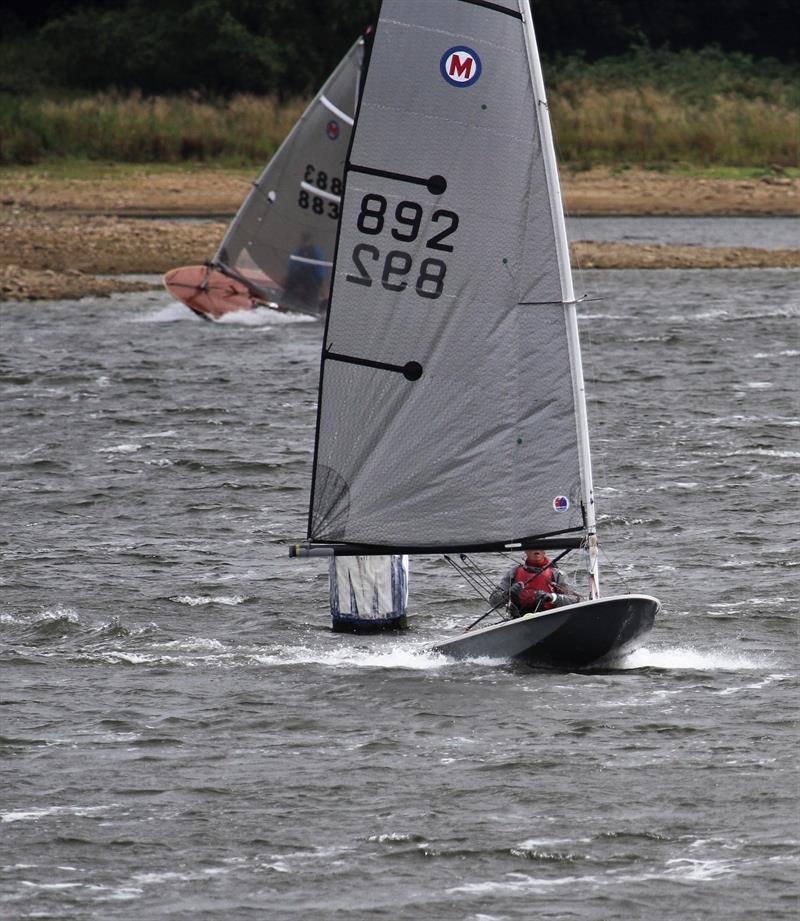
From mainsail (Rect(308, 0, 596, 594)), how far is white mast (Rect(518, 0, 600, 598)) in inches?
0.9

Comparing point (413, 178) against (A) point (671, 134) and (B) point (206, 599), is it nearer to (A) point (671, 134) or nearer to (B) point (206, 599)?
(B) point (206, 599)

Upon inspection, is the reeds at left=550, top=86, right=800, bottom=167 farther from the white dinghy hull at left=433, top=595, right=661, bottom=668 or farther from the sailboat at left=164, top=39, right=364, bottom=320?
the white dinghy hull at left=433, top=595, right=661, bottom=668

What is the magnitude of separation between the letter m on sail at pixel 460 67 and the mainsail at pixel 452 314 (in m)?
0.01

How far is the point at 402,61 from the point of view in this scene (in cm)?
2016

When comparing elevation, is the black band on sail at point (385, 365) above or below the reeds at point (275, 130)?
below

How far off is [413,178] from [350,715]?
524 cm

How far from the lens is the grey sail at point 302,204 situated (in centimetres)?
4541

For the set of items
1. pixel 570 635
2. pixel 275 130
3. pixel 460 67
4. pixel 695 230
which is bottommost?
pixel 570 635

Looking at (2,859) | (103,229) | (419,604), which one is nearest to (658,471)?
(419,604)

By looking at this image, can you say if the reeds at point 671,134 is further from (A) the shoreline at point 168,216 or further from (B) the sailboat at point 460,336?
(B) the sailboat at point 460,336

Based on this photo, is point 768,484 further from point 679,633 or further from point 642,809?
point 642,809

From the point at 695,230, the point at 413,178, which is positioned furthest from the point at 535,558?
the point at 695,230

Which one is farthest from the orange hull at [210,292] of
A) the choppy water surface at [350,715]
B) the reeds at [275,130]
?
the reeds at [275,130]

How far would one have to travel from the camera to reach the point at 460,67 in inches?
792
